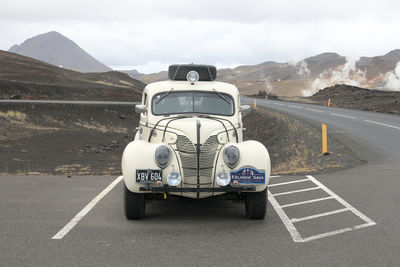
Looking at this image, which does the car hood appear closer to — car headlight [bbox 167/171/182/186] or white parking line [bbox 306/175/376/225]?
car headlight [bbox 167/171/182/186]

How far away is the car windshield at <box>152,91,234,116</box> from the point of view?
28.1 feet

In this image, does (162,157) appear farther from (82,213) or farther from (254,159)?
(82,213)

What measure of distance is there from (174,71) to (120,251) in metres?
4.52

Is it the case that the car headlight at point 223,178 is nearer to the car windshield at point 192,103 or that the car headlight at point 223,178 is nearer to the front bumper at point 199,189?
the front bumper at point 199,189

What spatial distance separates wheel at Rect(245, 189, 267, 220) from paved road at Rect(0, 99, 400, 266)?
5.5 inches

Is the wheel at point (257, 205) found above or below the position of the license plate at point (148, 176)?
below

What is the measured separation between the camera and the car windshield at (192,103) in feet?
28.1

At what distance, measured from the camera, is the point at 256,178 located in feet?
23.2

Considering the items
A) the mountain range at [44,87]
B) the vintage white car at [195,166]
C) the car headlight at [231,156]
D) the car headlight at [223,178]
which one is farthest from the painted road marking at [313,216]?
the mountain range at [44,87]

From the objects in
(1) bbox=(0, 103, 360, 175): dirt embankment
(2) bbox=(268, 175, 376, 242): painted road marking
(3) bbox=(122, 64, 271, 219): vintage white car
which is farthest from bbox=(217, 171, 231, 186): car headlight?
Result: (1) bbox=(0, 103, 360, 175): dirt embankment

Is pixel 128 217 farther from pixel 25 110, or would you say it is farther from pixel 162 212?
pixel 25 110

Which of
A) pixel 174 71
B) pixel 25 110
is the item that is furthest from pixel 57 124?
pixel 174 71

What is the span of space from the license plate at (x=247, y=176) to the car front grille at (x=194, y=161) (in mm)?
413

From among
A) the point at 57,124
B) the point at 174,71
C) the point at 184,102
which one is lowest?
the point at 57,124
